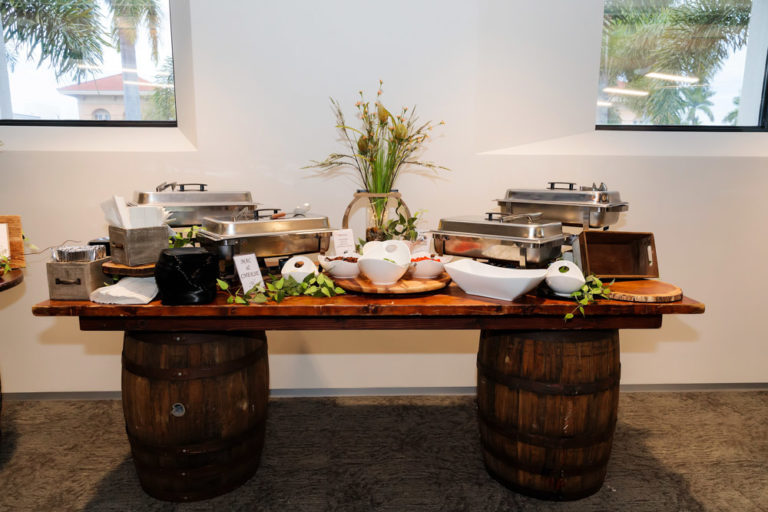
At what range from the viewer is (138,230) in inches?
73.3

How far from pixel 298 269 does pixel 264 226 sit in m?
0.21

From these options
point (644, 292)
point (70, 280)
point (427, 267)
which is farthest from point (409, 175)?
point (70, 280)

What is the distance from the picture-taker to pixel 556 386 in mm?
1901

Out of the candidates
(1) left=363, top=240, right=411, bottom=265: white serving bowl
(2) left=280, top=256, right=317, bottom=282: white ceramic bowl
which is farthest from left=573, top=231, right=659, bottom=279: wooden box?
(2) left=280, top=256, right=317, bottom=282: white ceramic bowl

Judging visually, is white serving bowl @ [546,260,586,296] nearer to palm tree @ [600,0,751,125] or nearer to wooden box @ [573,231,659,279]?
wooden box @ [573,231,659,279]

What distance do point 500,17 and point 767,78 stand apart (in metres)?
1.82

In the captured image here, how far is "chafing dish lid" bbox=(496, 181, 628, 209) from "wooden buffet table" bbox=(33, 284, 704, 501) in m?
0.54

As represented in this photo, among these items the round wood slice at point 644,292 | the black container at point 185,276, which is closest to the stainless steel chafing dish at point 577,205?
the round wood slice at point 644,292

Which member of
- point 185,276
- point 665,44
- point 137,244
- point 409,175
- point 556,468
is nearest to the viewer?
point 185,276

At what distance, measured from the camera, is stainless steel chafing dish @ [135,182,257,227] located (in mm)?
2260

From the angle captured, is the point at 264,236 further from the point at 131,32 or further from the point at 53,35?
the point at 53,35

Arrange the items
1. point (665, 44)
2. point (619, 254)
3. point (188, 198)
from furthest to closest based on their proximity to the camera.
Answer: point (665, 44) < point (188, 198) < point (619, 254)

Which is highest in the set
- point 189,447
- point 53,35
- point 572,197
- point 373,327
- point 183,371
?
point 53,35

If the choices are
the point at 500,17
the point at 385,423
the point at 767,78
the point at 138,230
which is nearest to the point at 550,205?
the point at 500,17
